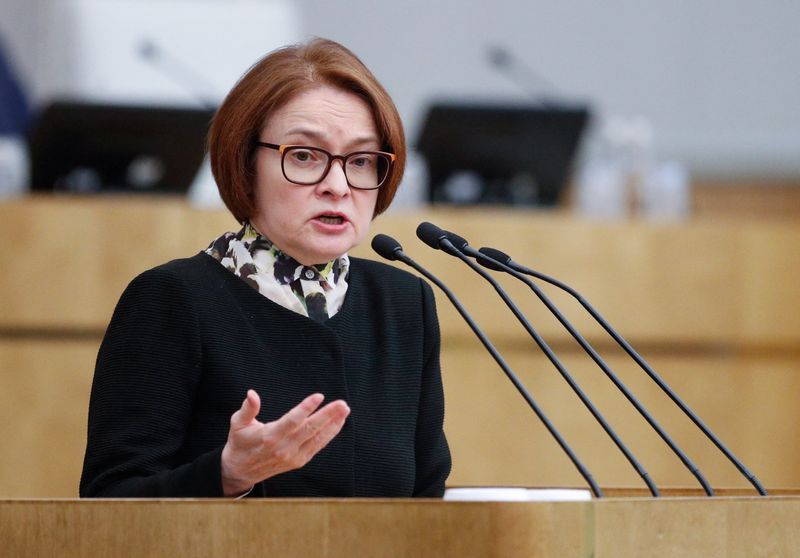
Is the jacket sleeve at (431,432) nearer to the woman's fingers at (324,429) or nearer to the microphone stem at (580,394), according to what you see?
the microphone stem at (580,394)

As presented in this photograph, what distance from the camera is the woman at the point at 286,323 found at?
137cm

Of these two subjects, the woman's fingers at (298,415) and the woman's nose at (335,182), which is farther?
the woman's nose at (335,182)

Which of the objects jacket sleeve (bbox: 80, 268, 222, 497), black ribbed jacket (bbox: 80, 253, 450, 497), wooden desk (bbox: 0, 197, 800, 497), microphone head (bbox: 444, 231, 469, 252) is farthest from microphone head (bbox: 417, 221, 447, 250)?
wooden desk (bbox: 0, 197, 800, 497)

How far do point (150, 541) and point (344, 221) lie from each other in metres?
0.51

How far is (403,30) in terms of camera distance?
18.5 ft

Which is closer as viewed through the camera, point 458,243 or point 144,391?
point 144,391

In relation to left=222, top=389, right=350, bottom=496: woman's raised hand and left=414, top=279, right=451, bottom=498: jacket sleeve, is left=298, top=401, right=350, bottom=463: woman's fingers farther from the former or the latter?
left=414, top=279, right=451, bottom=498: jacket sleeve

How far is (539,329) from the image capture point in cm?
375

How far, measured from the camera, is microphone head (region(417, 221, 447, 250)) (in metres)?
1.49

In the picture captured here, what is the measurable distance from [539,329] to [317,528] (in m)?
2.69

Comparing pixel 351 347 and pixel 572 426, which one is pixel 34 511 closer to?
pixel 351 347

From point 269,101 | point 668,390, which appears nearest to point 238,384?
point 269,101

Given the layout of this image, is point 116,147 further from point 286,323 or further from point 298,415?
point 298,415

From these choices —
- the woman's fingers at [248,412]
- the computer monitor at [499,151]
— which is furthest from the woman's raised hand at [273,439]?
the computer monitor at [499,151]
